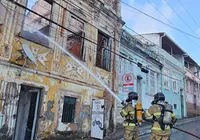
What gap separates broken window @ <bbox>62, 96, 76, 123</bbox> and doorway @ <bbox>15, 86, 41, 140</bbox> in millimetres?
1369

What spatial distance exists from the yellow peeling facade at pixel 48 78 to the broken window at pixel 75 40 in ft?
0.87

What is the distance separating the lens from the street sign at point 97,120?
30.9ft

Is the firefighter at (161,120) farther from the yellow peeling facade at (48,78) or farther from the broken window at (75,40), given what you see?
the broken window at (75,40)

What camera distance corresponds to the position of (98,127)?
9.53 metres

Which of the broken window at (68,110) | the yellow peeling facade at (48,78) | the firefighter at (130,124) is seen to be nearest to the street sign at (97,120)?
the yellow peeling facade at (48,78)

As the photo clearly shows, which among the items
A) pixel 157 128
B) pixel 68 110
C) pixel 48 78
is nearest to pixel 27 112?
pixel 48 78

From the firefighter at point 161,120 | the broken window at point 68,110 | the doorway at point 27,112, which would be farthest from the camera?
the broken window at point 68,110

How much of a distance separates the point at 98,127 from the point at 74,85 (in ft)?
7.47

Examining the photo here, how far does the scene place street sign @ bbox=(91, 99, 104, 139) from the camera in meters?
9.41

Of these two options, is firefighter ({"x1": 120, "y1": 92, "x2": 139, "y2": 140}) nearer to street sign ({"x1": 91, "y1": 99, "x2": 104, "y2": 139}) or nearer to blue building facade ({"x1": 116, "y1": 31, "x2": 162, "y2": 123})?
street sign ({"x1": 91, "y1": 99, "x2": 104, "y2": 139})

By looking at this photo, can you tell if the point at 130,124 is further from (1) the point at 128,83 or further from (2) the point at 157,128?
(1) the point at 128,83

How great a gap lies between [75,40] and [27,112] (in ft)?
14.0

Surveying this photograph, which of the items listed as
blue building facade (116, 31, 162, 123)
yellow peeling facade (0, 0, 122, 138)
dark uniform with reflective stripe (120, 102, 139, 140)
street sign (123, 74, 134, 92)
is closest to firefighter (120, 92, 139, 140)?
dark uniform with reflective stripe (120, 102, 139, 140)

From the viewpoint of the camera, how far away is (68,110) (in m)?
9.27
